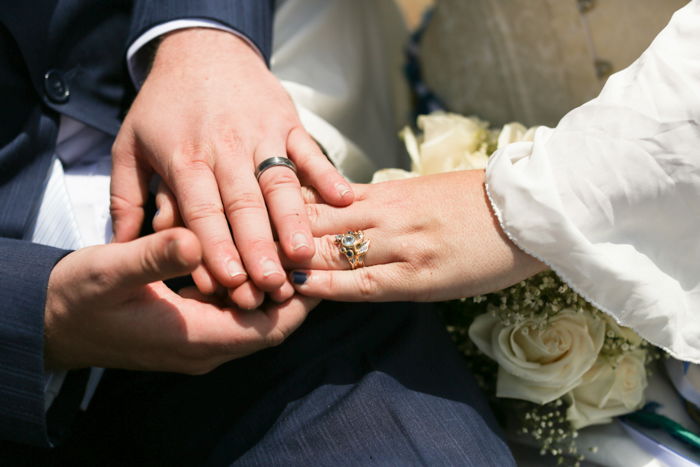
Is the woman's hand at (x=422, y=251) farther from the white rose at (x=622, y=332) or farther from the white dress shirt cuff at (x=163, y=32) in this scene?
the white dress shirt cuff at (x=163, y=32)

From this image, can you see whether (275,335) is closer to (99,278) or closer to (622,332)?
(99,278)

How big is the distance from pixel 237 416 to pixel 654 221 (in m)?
0.78

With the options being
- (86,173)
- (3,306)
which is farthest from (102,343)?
(86,173)

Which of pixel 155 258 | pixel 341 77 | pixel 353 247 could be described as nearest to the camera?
pixel 155 258

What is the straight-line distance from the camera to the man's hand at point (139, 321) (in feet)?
3.04

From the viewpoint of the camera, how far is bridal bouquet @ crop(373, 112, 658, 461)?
1142 millimetres

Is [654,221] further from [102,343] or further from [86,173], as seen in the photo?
[86,173]

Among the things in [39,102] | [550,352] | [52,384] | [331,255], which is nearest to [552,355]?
[550,352]

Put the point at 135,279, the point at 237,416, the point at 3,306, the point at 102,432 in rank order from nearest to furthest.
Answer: the point at 135,279
the point at 3,306
the point at 237,416
the point at 102,432

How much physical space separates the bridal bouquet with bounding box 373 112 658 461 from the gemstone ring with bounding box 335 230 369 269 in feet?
0.76

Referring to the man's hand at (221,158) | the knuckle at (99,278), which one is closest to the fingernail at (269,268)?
the man's hand at (221,158)

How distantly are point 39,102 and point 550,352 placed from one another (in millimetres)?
1120

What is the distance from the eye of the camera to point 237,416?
1.09 metres

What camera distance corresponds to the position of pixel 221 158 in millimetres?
1102
